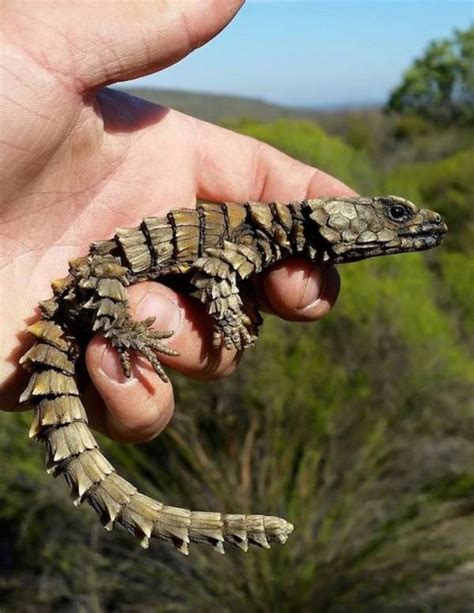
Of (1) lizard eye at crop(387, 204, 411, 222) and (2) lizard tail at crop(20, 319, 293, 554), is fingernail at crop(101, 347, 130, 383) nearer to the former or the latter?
(2) lizard tail at crop(20, 319, 293, 554)

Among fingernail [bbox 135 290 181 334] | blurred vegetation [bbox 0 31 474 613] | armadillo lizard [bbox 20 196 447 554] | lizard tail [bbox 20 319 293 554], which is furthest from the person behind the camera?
blurred vegetation [bbox 0 31 474 613]

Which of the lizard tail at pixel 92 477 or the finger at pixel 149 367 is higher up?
the finger at pixel 149 367

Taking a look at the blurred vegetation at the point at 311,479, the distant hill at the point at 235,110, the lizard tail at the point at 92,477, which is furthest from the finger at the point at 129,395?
the distant hill at the point at 235,110

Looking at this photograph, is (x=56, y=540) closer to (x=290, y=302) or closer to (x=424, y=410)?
(x=424, y=410)

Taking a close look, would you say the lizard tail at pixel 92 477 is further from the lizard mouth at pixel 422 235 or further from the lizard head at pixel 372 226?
the lizard mouth at pixel 422 235

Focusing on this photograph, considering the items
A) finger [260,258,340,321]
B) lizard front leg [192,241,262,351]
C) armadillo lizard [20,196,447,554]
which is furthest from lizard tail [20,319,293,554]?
finger [260,258,340,321]

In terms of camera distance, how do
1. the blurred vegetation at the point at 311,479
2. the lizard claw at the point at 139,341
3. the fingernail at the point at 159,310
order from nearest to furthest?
the lizard claw at the point at 139,341, the fingernail at the point at 159,310, the blurred vegetation at the point at 311,479
